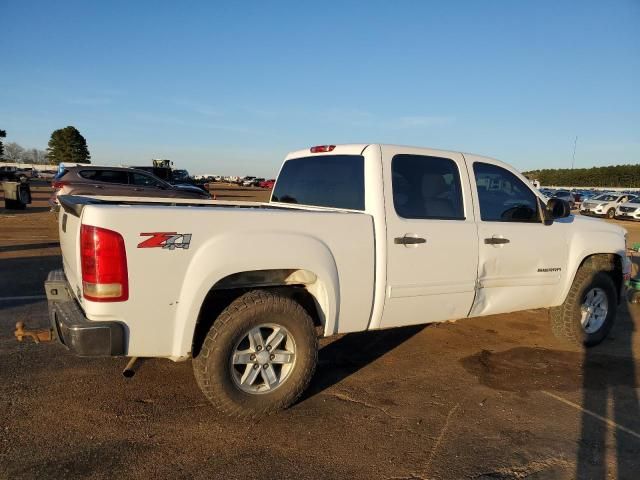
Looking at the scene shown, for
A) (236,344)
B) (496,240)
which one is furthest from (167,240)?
(496,240)

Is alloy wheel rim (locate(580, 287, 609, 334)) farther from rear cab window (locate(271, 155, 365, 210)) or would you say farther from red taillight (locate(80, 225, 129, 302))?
red taillight (locate(80, 225, 129, 302))

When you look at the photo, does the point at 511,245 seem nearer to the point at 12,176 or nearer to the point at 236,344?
the point at 236,344

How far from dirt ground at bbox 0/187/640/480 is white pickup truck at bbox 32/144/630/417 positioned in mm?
394

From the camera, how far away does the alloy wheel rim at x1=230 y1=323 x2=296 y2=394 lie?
333 cm

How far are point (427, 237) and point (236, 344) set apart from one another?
5.55ft

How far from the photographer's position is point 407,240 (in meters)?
3.79

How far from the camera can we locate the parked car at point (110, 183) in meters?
15.1

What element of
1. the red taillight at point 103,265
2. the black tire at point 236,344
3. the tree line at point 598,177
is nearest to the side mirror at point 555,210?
the black tire at point 236,344

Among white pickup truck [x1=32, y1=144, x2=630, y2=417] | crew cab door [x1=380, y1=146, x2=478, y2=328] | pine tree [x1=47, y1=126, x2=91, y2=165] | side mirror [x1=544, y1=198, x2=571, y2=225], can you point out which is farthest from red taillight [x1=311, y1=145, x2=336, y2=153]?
pine tree [x1=47, y1=126, x2=91, y2=165]

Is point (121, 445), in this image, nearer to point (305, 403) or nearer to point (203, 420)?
point (203, 420)

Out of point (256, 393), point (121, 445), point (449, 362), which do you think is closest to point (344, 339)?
point (449, 362)

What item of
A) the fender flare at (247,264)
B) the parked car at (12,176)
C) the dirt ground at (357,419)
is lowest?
the dirt ground at (357,419)

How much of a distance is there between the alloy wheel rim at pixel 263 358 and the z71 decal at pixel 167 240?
0.76 meters

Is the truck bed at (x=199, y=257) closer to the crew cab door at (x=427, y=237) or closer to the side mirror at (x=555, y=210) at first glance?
the crew cab door at (x=427, y=237)
